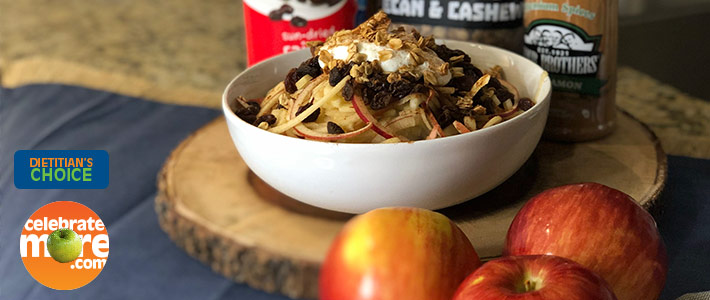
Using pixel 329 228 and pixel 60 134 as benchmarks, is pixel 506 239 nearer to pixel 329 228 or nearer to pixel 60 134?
pixel 329 228

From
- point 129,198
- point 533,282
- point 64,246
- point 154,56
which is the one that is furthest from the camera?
point 154,56

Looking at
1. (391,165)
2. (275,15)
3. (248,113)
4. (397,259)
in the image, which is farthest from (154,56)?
(397,259)

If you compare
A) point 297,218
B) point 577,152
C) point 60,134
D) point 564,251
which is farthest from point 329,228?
point 60,134

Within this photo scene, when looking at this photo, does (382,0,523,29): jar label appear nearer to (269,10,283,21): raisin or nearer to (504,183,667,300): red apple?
(269,10,283,21): raisin

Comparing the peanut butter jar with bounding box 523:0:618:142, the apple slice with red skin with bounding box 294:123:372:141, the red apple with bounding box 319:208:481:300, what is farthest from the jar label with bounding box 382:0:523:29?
the red apple with bounding box 319:208:481:300

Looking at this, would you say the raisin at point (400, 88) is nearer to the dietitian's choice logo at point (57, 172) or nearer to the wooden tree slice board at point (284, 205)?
the wooden tree slice board at point (284, 205)

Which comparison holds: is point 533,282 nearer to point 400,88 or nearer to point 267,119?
point 400,88
